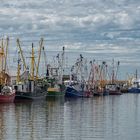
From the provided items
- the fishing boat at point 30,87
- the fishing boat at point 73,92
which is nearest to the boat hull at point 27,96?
the fishing boat at point 30,87

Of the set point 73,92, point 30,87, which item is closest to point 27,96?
point 30,87

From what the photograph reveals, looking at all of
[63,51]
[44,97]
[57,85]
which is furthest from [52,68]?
[44,97]

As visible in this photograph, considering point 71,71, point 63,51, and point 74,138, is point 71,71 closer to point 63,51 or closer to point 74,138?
point 63,51

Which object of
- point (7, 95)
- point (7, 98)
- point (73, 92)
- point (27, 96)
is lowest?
point (73, 92)

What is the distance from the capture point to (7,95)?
327 ft

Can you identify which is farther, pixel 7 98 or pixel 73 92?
pixel 73 92

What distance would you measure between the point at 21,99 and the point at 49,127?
2162 inches

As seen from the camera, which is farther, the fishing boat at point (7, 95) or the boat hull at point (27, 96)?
the boat hull at point (27, 96)

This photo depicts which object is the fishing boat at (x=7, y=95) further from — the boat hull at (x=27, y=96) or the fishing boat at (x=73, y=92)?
the fishing boat at (x=73, y=92)

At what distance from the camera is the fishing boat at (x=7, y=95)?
9875 cm

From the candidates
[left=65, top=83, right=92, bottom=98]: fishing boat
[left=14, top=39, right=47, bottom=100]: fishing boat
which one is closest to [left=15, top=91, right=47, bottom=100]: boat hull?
[left=14, top=39, right=47, bottom=100]: fishing boat

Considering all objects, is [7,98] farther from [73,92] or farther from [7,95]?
[73,92]

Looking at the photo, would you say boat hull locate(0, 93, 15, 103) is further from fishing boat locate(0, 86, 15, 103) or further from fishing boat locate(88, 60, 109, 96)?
fishing boat locate(88, 60, 109, 96)

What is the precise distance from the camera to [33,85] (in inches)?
4749
